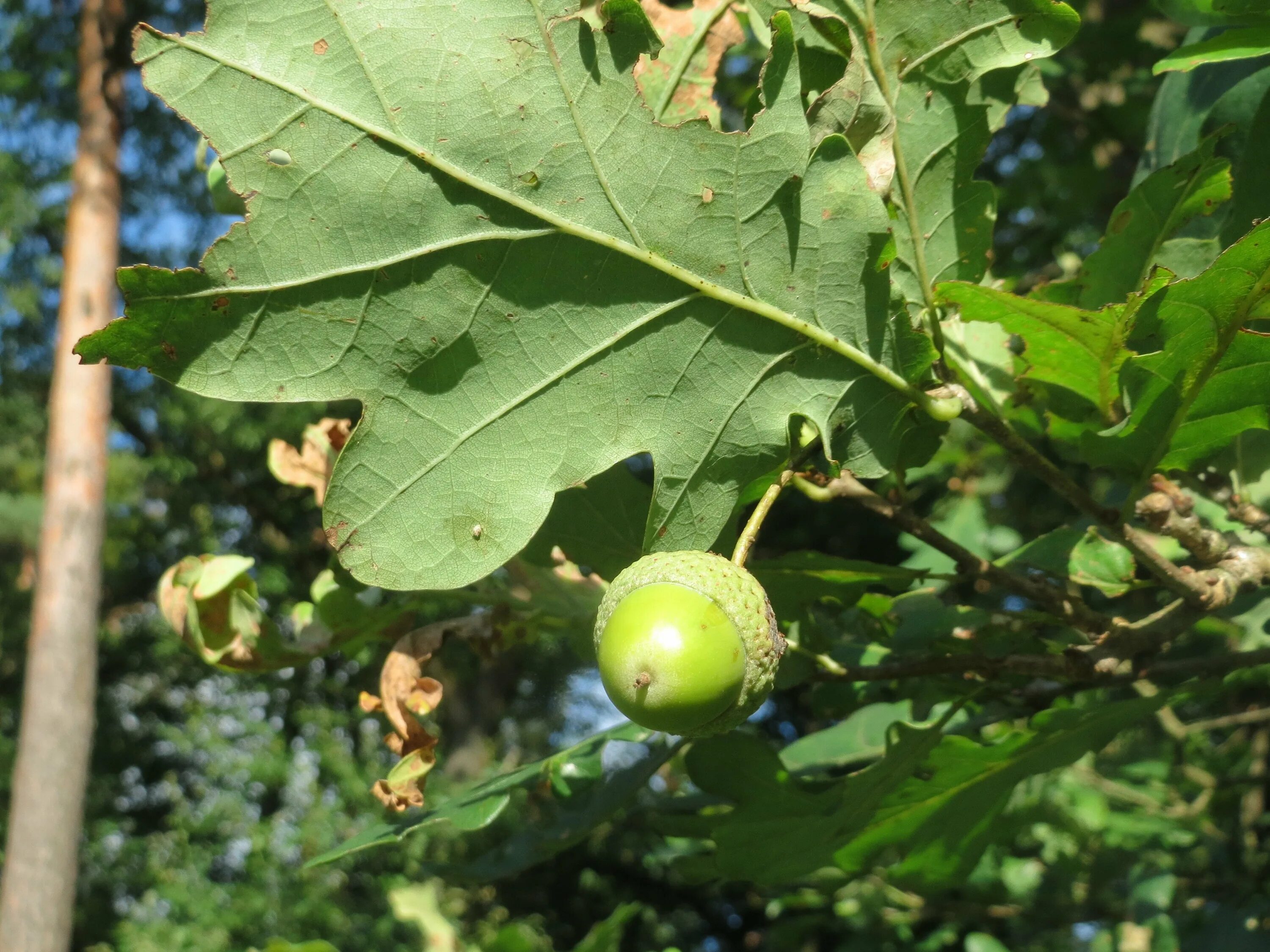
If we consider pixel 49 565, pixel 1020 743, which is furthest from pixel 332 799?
pixel 1020 743

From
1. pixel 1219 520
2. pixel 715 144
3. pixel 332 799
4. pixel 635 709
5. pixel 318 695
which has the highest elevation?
pixel 715 144

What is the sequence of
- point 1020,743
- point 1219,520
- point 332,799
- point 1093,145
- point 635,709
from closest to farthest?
point 635,709 < point 1020,743 < point 1219,520 < point 1093,145 < point 332,799

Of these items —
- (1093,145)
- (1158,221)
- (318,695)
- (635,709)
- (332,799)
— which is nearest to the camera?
(635,709)

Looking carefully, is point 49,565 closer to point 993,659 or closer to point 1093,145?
point 1093,145

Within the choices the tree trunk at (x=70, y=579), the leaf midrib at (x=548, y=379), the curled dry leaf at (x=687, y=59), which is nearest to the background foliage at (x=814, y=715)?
the curled dry leaf at (x=687, y=59)

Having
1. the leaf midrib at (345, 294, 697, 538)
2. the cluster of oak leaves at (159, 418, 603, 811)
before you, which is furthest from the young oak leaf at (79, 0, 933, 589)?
the cluster of oak leaves at (159, 418, 603, 811)

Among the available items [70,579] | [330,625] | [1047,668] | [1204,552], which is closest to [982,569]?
[1047,668]

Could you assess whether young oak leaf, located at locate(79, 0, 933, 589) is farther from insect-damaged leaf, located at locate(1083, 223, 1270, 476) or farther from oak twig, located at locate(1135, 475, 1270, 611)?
oak twig, located at locate(1135, 475, 1270, 611)
